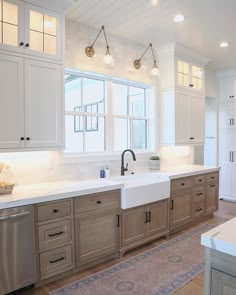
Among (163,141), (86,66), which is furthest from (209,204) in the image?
(86,66)

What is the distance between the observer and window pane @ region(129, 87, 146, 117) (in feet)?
13.5

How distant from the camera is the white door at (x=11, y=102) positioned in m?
2.33

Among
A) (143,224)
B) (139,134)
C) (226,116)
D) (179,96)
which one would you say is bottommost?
(143,224)

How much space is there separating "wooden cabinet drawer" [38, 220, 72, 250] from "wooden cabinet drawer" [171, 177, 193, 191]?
1727 mm

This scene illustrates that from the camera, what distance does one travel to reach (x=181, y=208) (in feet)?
12.3

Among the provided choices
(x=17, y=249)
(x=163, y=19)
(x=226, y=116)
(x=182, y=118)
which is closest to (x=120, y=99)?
(x=182, y=118)

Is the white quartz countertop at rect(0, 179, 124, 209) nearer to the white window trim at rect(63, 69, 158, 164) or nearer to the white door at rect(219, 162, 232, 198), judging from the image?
the white window trim at rect(63, 69, 158, 164)

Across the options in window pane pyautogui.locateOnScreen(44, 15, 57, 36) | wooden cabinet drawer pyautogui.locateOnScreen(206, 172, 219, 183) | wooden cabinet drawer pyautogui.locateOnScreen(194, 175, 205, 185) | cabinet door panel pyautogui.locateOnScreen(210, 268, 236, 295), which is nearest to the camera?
cabinet door panel pyautogui.locateOnScreen(210, 268, 236, 295)

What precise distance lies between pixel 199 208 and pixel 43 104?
3.00 meters

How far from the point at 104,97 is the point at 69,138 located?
0.87 m

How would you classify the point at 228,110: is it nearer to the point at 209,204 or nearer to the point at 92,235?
the point at 209,204

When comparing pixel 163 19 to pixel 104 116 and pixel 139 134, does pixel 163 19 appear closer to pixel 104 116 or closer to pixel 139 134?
pixel 104 116

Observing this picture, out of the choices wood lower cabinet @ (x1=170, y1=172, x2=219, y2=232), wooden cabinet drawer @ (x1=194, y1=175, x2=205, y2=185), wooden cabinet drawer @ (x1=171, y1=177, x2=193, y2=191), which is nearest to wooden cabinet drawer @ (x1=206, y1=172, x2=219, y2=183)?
wood lower cabinet @ (x1=170, y1=172, x2=219, y2=232)

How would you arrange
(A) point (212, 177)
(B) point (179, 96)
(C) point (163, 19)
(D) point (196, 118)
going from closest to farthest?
(C) point (163, 19), (B) point (179, 96), (A) point (212, 177), (D) point (196, 118)
